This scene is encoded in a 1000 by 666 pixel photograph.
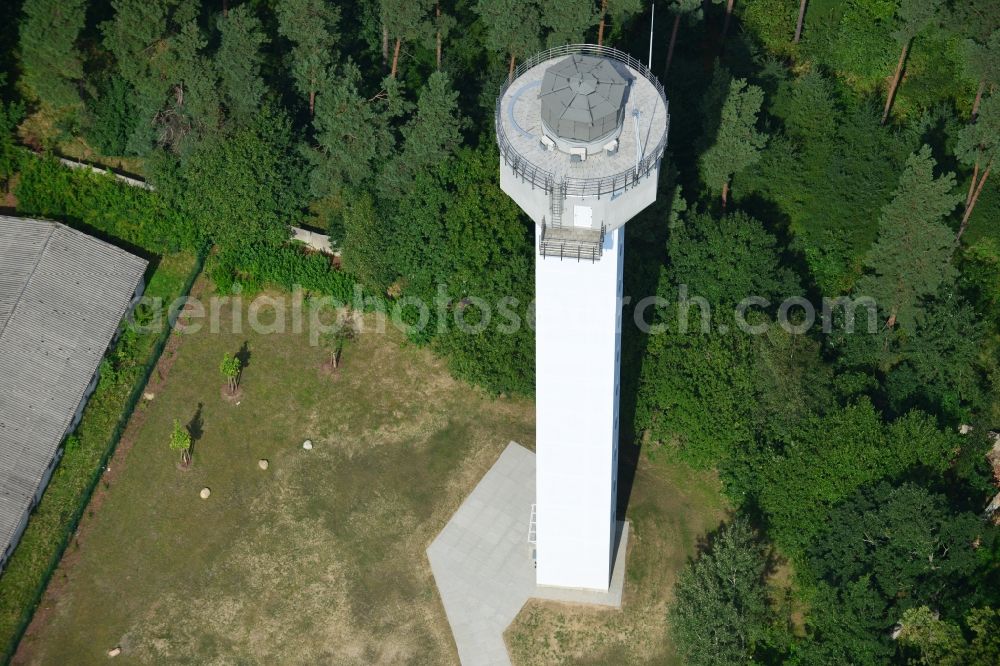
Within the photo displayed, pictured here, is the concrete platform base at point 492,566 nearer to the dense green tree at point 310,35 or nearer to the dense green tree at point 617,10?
the dense green tree at point 310,35

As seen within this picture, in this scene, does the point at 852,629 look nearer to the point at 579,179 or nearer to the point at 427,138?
the point at 579,179

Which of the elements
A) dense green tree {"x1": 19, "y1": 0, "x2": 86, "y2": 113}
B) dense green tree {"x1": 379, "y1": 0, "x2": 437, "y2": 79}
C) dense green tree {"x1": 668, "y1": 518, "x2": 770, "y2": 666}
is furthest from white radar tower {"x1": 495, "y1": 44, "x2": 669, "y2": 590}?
dense green tree {"x1": 19, "y1": 0, "x2": 86, "y2": 113}

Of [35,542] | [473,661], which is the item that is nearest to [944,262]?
[473,661]

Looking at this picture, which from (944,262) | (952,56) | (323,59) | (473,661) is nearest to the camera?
(473,661)

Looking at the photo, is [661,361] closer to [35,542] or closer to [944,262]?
[944,262]

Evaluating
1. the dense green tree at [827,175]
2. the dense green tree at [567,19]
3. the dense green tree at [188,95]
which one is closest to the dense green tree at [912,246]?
the dense green tree at [827,175]

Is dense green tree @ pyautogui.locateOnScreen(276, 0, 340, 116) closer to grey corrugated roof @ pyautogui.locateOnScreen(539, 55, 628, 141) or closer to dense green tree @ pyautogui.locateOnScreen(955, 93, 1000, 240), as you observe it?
grey corrugated roof @ pyautogui.locateOnScreen(539, 55, 628, 141)

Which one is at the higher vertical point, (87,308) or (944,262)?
(944,262)
